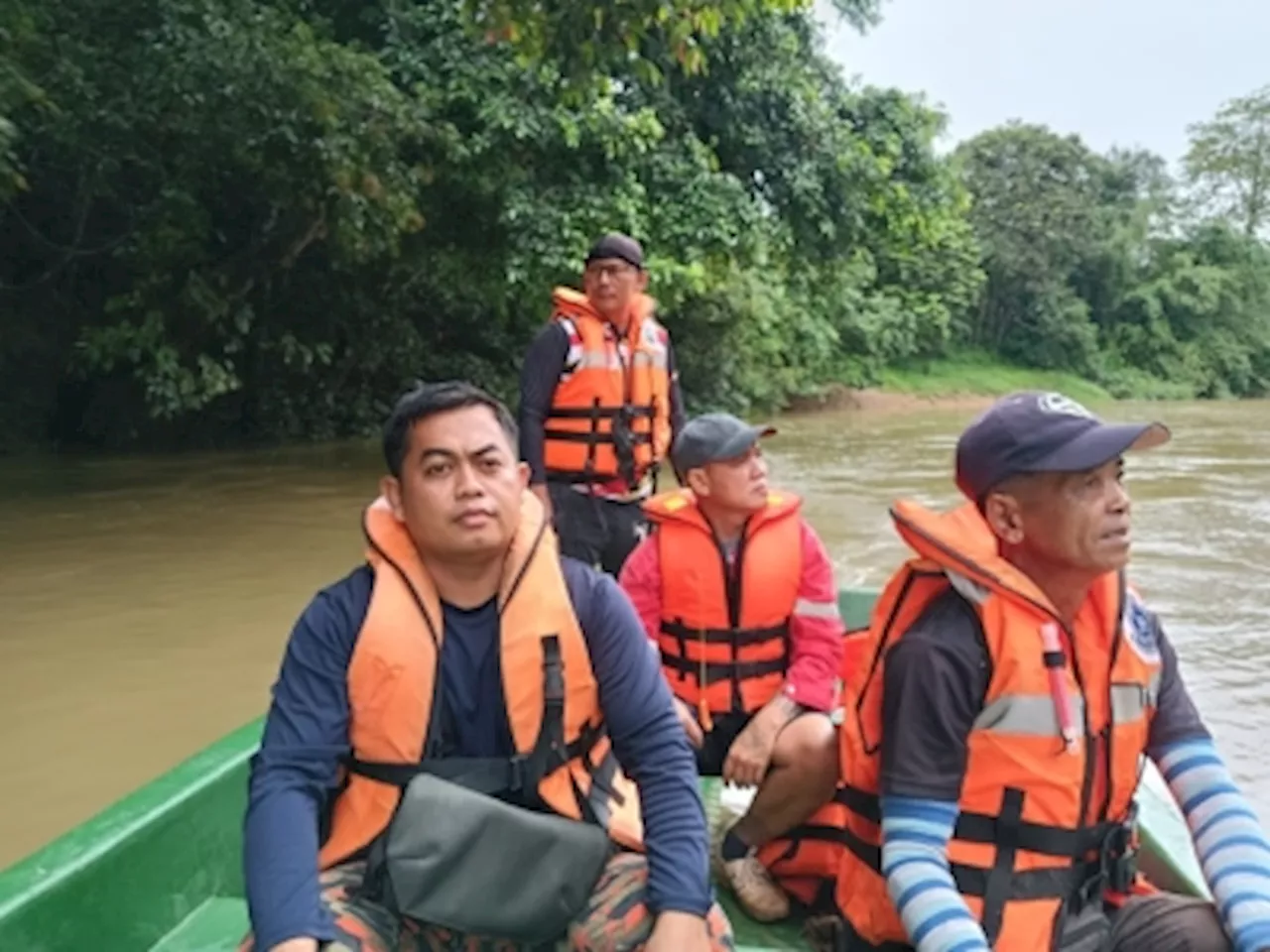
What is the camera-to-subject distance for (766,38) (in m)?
9.62

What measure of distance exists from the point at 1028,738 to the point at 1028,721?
0.02m

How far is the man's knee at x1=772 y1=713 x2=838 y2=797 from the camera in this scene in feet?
6.89

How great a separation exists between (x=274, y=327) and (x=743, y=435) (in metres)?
9.92

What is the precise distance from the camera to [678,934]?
1.62m

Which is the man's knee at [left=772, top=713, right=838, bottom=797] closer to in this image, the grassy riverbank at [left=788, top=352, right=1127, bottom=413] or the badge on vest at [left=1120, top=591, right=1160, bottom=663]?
the badge on vest at [left=1120, top=591, right=1160, bottom=663]

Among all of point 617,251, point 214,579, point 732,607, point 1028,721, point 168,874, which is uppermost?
point 617,251

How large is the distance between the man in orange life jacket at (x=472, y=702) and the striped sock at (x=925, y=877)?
29cm

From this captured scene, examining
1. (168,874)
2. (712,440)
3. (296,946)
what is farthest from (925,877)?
(168,874)

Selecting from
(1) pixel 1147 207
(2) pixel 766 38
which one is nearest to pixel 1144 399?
(1) pixel 1147 207

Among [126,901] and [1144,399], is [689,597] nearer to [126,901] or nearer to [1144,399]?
[126,901]

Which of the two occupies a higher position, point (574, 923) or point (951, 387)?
point (574, 923)

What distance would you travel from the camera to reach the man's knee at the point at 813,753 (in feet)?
6.89

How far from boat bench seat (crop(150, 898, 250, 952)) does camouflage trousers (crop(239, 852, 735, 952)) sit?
541 millimetres

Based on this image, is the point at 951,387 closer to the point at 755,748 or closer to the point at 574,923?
the point at 755,748
